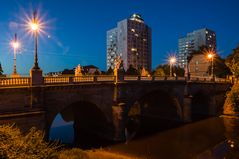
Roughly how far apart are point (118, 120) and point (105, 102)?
2.72 metres

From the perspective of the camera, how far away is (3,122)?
1969 centimetres

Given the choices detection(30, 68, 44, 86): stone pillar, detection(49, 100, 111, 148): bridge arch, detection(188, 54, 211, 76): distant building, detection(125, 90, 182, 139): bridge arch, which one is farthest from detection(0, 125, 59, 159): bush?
detection(188, 54, 211, 76): distant building

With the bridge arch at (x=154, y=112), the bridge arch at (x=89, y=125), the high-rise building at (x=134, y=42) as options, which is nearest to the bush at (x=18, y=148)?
the bridge arch at (x=89, y=125)

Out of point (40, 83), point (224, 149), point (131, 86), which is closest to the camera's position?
point (40, 83)

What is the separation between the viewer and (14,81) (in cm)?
2120

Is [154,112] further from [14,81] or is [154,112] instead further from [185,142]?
[14,81]

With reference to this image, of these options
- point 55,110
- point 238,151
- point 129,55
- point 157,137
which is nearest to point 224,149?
point 238,151

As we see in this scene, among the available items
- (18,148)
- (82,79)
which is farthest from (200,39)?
(18,148)

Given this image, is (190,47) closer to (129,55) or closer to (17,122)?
(129,55)

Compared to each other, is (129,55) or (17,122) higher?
(129,55)

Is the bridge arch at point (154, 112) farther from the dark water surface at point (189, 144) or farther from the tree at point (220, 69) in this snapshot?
the tree at point (220, 69)

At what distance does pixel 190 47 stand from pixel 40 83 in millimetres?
175814

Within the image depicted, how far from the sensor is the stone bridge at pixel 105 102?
69.3 feet

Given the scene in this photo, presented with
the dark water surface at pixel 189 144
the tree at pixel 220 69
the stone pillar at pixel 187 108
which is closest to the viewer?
the dark water surface at pixel 189 144
